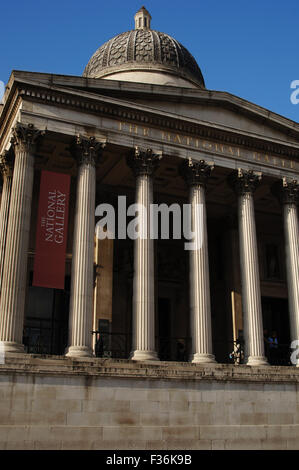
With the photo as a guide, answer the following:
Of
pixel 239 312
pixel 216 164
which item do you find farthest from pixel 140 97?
pixel 239 312

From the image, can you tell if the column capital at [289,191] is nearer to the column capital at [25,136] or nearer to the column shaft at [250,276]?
the column shaft at [250,276]

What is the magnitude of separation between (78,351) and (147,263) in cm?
469

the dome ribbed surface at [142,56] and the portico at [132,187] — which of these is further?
the dome ribbed surface at [142,56]

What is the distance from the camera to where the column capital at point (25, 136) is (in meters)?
21.1

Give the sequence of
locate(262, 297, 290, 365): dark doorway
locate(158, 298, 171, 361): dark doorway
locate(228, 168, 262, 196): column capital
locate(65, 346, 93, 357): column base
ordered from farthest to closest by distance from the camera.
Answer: locate(262, 297, 290, 365): dark doorway
locate(158, 298, 171, 361): dark doorway
locate(228, 168, 262, 196): column capital
locate(65, 346, 93, 357): column base

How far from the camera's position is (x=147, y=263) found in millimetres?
22188

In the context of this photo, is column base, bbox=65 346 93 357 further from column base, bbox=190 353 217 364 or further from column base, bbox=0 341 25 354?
column base, bbox=190 353 217 364

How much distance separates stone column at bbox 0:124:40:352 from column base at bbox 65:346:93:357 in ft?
5.79

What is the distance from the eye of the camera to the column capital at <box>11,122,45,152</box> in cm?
2111

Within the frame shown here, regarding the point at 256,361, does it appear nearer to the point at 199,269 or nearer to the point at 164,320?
the point at 199,269

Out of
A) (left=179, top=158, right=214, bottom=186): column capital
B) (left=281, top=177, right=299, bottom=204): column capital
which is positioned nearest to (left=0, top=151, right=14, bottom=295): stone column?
Result: (left=179, top=158, right=214, bottom=186): column capital

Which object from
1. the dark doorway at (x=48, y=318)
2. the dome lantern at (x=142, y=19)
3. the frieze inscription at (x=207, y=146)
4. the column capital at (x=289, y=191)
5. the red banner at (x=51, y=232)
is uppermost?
the dome lantern at (x=142, y=19)

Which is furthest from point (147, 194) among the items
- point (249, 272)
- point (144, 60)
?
point (144, 60)

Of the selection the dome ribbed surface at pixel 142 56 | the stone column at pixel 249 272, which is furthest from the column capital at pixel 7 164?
the stone column at pixel 249 272
